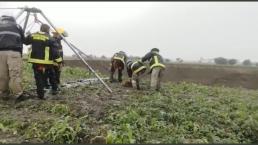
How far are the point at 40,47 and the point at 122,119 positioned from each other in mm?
3335

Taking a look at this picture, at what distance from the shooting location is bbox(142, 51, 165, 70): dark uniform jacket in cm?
1549

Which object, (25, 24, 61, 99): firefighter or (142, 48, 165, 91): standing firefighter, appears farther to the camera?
(142, 48, 165, 91): standing firefighter

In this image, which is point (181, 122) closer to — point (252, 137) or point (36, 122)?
point (252, 137)

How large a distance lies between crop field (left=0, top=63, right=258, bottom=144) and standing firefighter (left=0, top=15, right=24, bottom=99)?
361 millimetres

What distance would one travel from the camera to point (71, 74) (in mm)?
20500

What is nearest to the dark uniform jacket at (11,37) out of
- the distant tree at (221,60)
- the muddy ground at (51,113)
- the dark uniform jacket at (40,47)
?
the dark uniform jacket at (40,47)

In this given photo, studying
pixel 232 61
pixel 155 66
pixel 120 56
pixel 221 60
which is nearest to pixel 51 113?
pixel 155 66

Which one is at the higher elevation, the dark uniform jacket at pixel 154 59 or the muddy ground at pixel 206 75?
the dark uniform jacket at pixel 154 59

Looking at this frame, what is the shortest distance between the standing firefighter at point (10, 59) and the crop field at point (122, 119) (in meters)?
0.36

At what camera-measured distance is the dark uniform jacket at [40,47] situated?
11398mm

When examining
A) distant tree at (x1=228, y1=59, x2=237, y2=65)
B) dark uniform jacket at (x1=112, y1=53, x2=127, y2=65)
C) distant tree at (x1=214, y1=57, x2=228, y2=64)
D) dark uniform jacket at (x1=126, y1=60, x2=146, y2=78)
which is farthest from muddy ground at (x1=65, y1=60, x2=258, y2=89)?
distant tree at (x1=214, y1=57, x2=228, y2=64)

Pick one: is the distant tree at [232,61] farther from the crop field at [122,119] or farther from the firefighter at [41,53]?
the firefighter at [41,53]

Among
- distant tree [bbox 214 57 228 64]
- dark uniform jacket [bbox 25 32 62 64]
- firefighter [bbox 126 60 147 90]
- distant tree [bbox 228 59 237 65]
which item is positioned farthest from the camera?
distant tree [bbox 214 57 228 64]

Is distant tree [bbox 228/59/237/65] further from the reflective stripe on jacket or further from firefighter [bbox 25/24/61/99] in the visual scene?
firefighter [bbox 25/24/61/99]
